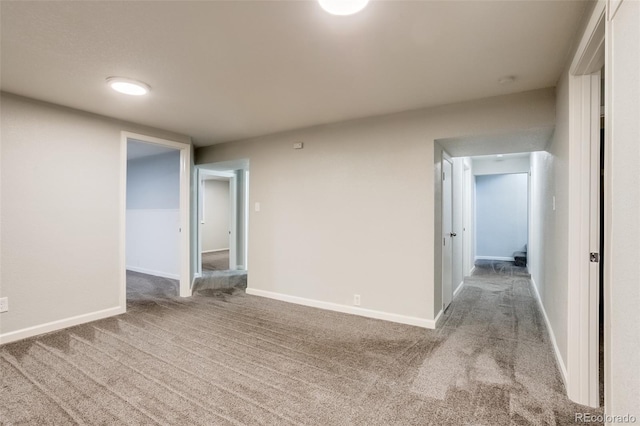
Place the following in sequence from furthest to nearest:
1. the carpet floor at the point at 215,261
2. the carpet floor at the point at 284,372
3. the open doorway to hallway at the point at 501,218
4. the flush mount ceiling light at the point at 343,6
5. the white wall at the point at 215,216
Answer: the white wall at the point at 215,216
the open doorway to hallway at the point at 501,218
the carpet floor at the point at 215,261
the carpet floor at the point at 284,372
the flush mount ceiling light at the point at 343,6

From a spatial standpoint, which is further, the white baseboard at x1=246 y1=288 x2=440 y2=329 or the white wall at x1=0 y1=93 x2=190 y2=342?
the white baseboard at x1=246 y1=288 x2=440 y2=329

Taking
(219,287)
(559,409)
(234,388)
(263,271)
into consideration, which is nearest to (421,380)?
(559,409)

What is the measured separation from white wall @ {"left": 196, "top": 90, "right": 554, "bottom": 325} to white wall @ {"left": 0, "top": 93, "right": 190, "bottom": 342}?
1764 millimetres

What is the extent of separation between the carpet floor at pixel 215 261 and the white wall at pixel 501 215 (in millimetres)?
6812

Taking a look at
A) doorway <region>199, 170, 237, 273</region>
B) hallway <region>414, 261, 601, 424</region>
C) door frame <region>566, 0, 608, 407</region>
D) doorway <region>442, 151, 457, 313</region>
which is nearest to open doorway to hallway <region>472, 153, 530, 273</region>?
doorway <region>442, 151, 457, 313</region>

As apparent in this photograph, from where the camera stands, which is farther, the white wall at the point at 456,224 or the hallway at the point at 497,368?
the white wall at the point at 456,224

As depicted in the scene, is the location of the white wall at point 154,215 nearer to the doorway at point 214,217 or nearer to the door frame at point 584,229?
the doorway at point 214,217

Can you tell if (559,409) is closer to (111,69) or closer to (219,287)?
(111,69)

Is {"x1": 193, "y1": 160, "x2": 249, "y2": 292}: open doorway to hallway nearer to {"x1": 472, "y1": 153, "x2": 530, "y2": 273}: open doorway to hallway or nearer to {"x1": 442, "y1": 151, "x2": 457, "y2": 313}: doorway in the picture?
{"x1": 442, "y1": 151, "x2": 457, "y2": 313}: doorway

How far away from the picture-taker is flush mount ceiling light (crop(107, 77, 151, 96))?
100 inches

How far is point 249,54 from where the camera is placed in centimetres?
215

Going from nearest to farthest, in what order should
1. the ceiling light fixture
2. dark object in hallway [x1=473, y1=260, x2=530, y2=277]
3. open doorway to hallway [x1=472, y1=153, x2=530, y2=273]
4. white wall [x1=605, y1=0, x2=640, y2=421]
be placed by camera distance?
1. white wall [x1=605, y1=0, x2=640, y2=421]
2. the ceiling light fixture
3. dark object in hallway [x1=473, y1=260, x2=530, y2=277]
4. open doorway to hallway [x1=472, y1=153, x2=530, y2=273]

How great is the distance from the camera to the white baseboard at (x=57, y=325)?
9.31 feet

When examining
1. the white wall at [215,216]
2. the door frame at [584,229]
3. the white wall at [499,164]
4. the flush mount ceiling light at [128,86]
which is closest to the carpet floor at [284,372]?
the door frame at [584,229]
